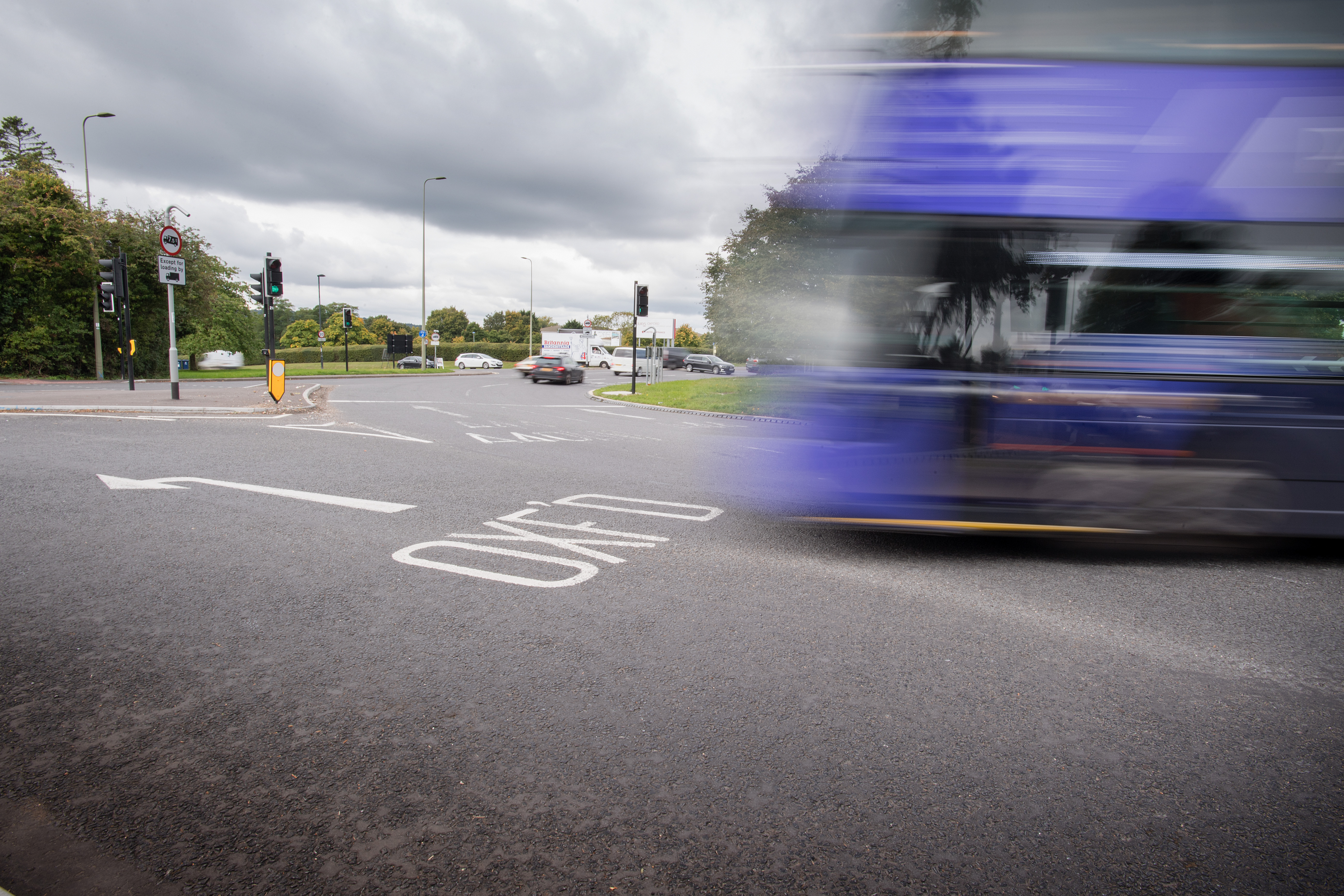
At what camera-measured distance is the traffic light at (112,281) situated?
18500 millimetres

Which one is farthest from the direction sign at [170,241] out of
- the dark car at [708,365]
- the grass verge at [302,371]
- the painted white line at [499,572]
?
the dark car at [708,365]

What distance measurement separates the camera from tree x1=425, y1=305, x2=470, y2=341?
416ft

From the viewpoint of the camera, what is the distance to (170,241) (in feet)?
52.7

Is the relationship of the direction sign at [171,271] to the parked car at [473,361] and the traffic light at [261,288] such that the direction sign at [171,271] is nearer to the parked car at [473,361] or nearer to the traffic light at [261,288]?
the traffic light at [261,288]

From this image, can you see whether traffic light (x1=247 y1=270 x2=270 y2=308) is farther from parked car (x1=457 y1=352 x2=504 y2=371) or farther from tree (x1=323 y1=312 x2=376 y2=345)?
tree (x1=323 y1=312 x2=376 y2=345)

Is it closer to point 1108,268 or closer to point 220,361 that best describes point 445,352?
point 220,361

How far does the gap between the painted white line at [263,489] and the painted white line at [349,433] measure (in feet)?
11.8

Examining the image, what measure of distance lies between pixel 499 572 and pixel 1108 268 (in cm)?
471

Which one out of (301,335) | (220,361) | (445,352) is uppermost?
(301,335)

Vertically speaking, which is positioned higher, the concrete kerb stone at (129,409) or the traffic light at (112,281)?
the traffic light at (112,281)

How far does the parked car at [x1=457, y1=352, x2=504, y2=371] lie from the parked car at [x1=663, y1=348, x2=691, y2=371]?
49.8ft

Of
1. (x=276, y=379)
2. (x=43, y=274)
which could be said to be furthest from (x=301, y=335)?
(x=276, y=379)

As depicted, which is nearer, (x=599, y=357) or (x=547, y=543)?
(x=547, y=543)

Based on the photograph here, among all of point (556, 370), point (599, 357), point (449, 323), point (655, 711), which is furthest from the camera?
point (449, 323)
